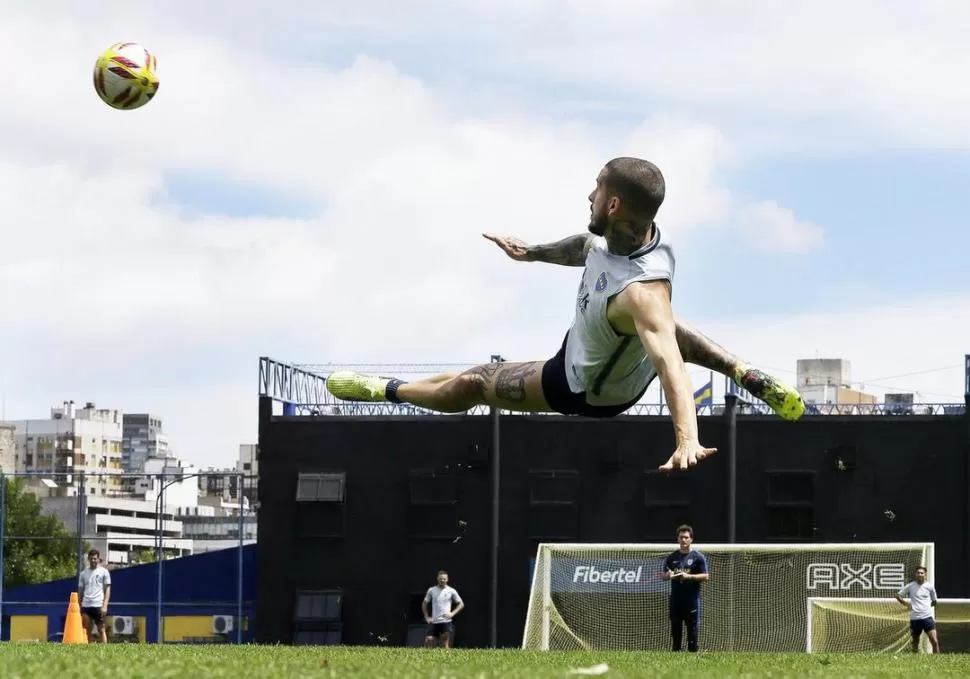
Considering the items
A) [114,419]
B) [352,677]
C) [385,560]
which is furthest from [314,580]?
[114,419]

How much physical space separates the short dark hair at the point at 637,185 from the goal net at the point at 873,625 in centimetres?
1440

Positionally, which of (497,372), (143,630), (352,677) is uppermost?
(497,372)

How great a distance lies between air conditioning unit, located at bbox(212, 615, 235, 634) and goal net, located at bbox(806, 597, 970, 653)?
15.0m

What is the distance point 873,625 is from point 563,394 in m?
15.0

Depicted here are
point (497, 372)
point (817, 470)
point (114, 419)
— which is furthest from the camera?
point (114, 419)

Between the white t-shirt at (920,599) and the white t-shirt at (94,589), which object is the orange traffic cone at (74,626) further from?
the white t-shirt at (920,599)

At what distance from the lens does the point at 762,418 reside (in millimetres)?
31625

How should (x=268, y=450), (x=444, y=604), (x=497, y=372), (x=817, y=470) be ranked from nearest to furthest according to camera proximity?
(x=497, y=372)
(x=444, y=604)
(x=817, y=470)
(x=268, y=450)

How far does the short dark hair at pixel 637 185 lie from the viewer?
9.07m

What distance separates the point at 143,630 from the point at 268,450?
495 centimetres

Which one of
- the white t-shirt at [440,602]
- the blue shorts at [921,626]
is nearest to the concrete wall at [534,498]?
the white t-shirt at [440,602]

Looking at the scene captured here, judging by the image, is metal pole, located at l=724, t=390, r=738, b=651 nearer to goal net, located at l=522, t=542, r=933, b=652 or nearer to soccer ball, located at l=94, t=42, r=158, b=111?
goal net, located at l=522, t=542, r=933, b=652

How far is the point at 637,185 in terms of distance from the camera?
9.06 metres

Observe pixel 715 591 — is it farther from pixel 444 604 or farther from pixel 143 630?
pixel 143 630
